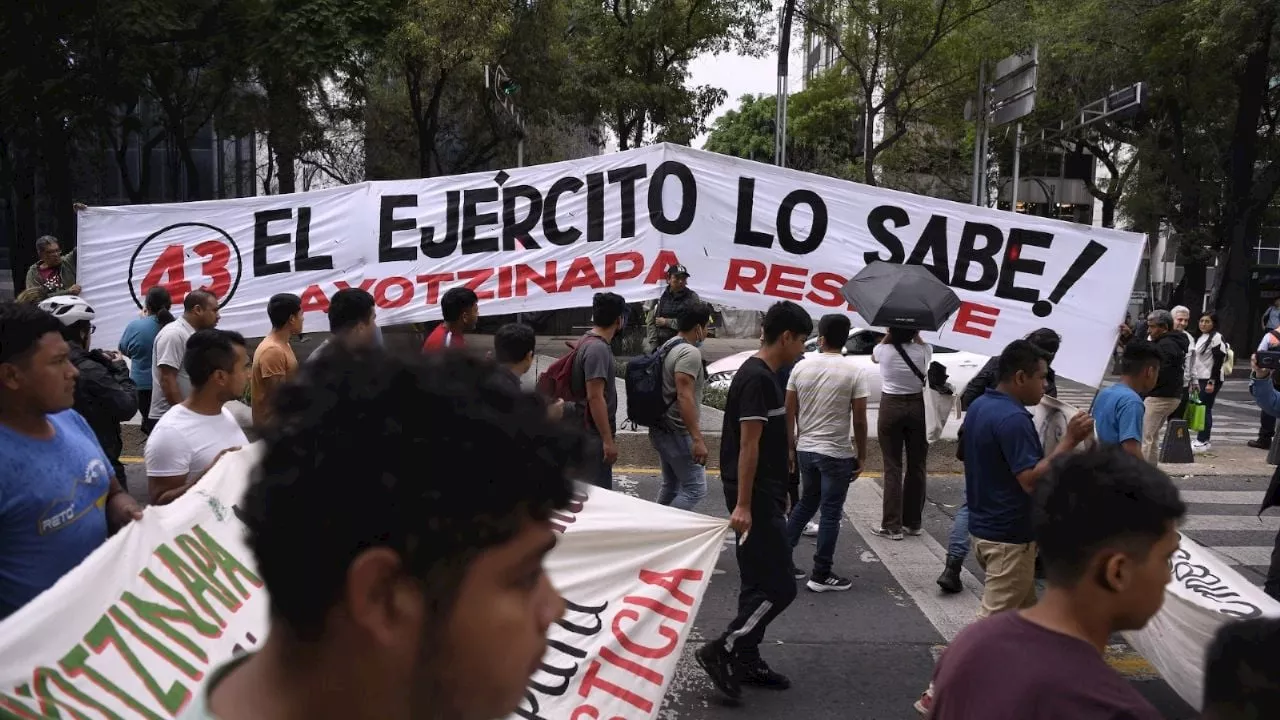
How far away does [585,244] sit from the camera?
717cm

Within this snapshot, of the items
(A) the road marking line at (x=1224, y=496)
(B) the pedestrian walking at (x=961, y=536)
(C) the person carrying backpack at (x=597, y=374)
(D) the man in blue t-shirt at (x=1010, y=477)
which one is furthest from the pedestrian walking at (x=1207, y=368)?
(D) the man in blue t-shirt at (x=1010, y=477)

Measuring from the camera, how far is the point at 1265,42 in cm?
2275

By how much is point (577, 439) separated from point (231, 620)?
209 cm

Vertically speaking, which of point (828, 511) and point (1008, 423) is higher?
point (1008, 423)

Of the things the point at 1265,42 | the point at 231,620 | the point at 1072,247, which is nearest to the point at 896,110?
the point at 1265,42

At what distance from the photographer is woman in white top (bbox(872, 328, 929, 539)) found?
7773mm

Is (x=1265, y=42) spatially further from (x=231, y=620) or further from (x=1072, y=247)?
(x=231, y=620)

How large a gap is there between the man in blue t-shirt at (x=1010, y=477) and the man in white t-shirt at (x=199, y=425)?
3.09 m

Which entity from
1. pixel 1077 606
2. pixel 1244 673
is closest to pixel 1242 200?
pixel 1077 606

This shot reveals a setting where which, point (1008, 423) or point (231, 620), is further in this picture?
point (1008, 423)

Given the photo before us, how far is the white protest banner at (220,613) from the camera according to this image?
234 centimetres

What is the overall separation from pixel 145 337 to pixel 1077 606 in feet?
21.6

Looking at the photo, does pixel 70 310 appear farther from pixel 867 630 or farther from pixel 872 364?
pixel 872 364

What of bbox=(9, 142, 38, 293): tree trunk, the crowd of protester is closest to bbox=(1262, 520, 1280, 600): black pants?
the crowd of protester
